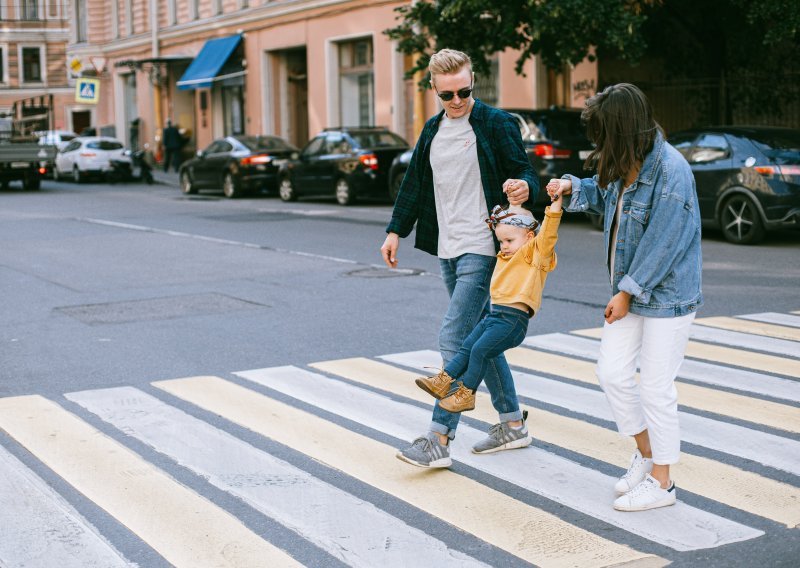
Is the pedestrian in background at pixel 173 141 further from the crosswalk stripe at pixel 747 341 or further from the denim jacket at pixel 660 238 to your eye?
the denim jacket at pixel 660 238

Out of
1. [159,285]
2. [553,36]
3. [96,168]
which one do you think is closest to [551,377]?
[159,285]

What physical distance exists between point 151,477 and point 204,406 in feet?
4.71

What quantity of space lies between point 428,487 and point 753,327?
467 cm

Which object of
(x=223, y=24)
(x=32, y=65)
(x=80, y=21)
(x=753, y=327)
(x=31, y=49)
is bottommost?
(x=753, y=327)

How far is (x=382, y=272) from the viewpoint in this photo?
1279 cm

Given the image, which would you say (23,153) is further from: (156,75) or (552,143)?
(552,143)

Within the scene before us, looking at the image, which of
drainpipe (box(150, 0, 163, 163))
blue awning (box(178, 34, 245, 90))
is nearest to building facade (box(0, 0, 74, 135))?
drainpipe (box(150, 0, 163, 163))

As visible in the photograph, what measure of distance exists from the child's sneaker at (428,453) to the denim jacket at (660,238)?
3.81 feet

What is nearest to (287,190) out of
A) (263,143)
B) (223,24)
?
(263,143)

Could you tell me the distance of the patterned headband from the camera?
16.9 ft

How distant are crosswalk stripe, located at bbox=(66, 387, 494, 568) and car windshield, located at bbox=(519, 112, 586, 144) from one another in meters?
12.3

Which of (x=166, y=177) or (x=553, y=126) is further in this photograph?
(x=166, y=177)

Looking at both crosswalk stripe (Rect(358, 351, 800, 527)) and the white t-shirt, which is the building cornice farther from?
the white t-shirt

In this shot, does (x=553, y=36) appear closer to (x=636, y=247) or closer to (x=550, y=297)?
(x=550, y=297)
